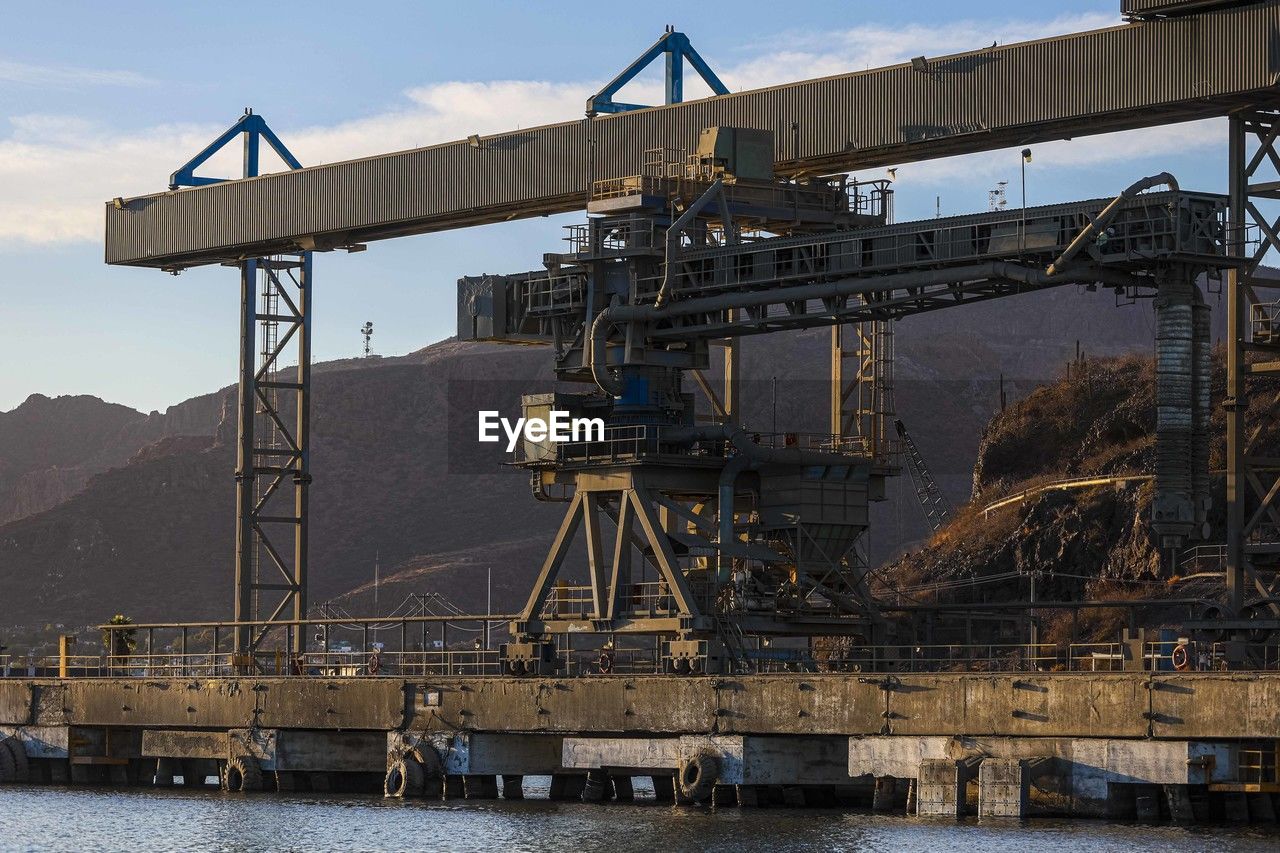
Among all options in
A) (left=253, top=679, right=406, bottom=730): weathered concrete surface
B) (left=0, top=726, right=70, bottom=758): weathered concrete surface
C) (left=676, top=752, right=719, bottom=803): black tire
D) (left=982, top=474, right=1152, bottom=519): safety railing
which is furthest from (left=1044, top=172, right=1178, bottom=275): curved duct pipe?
(left=982, top=474, right=1152, bottom=519): safety railing

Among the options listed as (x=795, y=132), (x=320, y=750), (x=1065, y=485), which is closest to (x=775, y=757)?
(x=320, y=750)

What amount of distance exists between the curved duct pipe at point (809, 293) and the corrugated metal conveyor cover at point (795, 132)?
625 cm

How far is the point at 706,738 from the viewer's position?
173 ft

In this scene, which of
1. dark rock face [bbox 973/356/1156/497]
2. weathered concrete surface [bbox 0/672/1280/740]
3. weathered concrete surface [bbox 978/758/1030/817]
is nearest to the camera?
weathered concrete surface [bbox 0/672/1280/740]

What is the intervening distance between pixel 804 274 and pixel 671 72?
16671 millimetres

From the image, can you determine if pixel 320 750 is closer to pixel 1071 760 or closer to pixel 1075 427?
pixel 1071 760

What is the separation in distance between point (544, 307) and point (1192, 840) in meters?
24.6

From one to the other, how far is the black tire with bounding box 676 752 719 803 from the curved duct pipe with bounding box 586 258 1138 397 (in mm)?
10581

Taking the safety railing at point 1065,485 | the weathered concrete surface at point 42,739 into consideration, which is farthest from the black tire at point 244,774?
the safety railing at point 1065,485

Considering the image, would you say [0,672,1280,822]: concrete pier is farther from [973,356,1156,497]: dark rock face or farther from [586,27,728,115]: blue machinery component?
[973,356,1156,497]: dark rock face

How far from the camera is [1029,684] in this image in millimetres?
48000

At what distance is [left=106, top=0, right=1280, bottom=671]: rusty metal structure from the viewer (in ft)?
170

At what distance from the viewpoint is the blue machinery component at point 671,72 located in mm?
69125

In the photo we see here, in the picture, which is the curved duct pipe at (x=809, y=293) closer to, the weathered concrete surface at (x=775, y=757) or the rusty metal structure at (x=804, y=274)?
the rusty metal structure at (x=804, y=274)
